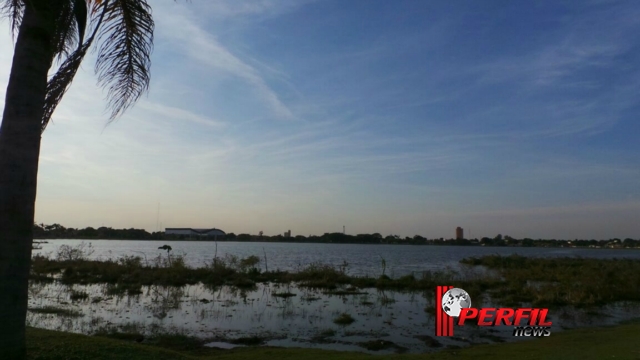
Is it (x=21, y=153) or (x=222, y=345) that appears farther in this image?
(x=222, y=345)

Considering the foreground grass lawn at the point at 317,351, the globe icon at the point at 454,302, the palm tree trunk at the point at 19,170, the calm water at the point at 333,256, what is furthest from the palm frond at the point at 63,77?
the calm water at the point at 333,256

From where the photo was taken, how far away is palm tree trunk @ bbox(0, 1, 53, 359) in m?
6.18

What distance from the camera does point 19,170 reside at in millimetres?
6324

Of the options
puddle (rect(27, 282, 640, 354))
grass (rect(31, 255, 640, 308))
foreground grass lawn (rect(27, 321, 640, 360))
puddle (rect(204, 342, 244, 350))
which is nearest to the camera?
foreground grass lawn (rect(27, 321, 640, 360))

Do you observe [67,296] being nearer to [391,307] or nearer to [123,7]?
[391,307]

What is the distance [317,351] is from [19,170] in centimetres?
896

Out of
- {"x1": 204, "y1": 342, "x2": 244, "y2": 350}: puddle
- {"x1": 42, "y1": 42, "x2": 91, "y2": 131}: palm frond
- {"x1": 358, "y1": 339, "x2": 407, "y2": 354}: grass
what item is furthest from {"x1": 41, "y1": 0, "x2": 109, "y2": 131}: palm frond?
{"x1": 358, "y1": 339, "x2": 407, "y2": 354}: grass

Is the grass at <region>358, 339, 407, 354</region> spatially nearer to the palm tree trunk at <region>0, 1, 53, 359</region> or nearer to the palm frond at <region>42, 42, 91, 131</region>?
the palm tree trunk at <region>0, 1, 53, 359</region>

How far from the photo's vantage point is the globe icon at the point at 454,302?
1906 centimetres

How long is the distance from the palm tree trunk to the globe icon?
1562 centimetres

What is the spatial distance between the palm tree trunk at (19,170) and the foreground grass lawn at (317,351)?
1465 millimetres

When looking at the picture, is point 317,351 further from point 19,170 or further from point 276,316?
point 19,170

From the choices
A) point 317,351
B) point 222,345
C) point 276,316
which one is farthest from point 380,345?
point 276,316

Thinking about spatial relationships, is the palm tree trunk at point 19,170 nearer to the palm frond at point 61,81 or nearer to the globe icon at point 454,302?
the palm frond at point 61,81
